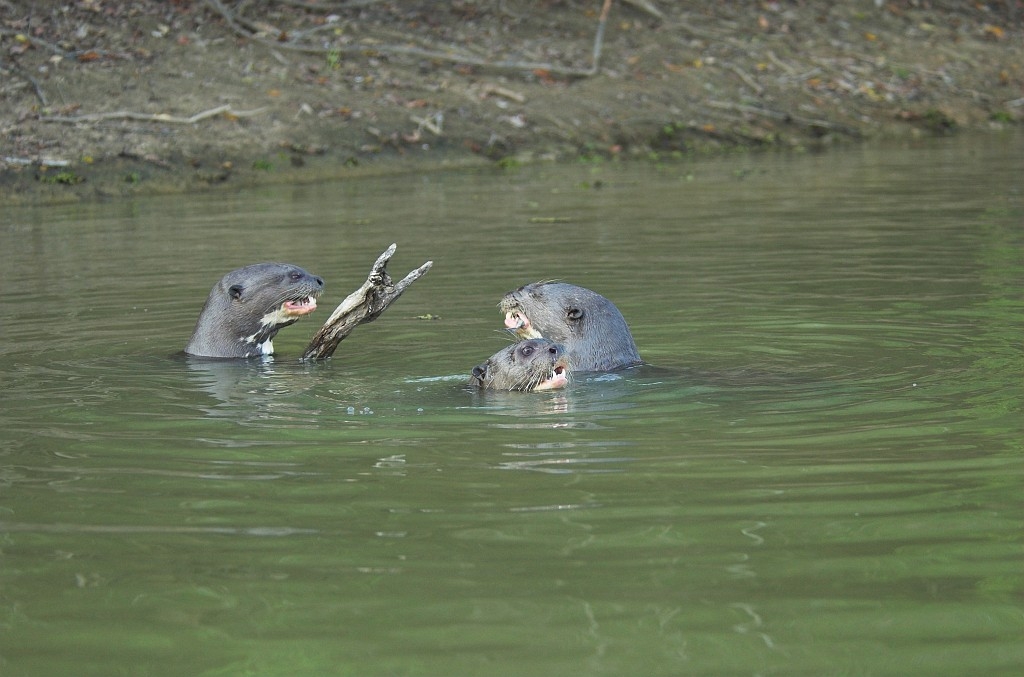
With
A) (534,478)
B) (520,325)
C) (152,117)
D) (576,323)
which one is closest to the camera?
(534,478)

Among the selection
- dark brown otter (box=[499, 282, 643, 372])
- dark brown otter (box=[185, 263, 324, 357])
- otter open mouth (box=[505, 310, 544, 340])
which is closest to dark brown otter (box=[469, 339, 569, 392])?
dark brown otter (box=[499, 282, 643, 372])

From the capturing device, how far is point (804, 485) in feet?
16.2

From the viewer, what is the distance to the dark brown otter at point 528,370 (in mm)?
7117

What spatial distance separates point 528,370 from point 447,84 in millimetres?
14100

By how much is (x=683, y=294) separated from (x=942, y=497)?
5165mm

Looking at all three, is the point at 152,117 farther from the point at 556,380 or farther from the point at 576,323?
the point at 556,380

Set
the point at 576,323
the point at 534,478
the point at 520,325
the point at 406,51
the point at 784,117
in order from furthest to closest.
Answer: the point at 784,117 < the point at 406,51 < the point at 520,325 < the point at 576,323 < the point at 534,478

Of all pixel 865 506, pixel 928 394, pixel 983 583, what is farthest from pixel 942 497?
pixel 928 394

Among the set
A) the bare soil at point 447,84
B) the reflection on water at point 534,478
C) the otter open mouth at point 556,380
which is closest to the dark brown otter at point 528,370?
the otter open mouth at point 556,380

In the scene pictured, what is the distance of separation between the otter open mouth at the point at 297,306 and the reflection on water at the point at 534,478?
28 centimetres

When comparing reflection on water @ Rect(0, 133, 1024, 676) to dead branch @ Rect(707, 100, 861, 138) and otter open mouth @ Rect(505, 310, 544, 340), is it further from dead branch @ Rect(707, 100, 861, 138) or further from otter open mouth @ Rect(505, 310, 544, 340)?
dead branch @ Rect(707, 100, 861, 138)

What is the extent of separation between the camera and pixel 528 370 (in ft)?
23.3

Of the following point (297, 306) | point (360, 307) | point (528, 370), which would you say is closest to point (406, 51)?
point (297, 306)

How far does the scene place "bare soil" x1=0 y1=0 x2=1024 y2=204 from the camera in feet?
59.0
